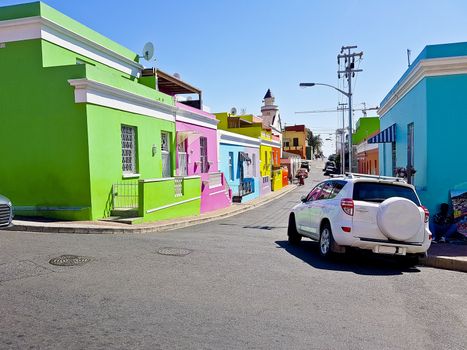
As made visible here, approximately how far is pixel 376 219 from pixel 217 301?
3865 mm

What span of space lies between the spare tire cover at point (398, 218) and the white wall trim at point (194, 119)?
12.2 metres

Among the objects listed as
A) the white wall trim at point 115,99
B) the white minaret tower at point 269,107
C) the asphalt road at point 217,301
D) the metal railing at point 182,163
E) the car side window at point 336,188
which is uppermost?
the white minaret tower at point 269,107

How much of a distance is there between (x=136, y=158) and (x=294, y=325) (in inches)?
435

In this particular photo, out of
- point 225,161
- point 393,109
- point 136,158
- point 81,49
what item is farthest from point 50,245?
point 225,161

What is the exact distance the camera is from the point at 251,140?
3216cm

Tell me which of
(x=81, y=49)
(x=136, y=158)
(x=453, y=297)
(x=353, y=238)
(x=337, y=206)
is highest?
(x=81, y=49)

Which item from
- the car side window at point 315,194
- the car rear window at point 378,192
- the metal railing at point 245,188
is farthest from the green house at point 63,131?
the metal railing at point 245,188

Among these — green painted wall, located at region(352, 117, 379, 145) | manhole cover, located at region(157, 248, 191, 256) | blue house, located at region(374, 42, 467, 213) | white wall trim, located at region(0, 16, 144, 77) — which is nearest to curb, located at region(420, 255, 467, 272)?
blue house, located at region(374, 42, 467, 213)

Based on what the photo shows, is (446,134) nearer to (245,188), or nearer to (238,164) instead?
(245,188)

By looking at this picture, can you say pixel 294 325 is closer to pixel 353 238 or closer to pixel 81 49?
pixel 353 238

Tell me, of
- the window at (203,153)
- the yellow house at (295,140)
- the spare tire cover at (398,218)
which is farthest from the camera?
the yellow house at (295,140)

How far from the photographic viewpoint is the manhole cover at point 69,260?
6.68 meters

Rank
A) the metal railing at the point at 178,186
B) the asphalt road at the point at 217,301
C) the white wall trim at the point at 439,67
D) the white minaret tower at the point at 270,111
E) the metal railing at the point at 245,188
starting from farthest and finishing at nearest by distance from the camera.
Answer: the white minaret tower at the point at 270,111, the metal railing at the point at 245,188, the metal railing at the point at 178,186, the white wall trim at the point at 439,67, the asphalt road at the point at 217,301

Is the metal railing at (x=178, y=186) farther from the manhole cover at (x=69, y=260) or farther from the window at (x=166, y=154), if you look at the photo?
the manhole cover at (x=69, y=260)
